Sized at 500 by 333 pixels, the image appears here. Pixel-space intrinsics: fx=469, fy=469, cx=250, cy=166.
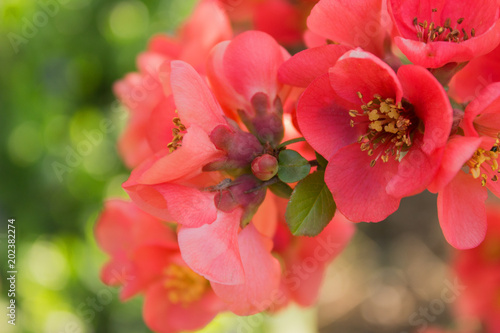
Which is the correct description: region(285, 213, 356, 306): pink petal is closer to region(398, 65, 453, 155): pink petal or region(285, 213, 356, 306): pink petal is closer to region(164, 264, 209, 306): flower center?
region(164, 264, 209, 306): flower center

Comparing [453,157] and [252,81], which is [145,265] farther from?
[453,157]

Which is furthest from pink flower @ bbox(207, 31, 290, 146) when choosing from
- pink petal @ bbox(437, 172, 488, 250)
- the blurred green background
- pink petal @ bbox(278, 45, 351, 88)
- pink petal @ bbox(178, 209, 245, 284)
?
the blurred green background

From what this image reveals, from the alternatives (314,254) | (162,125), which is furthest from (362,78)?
(314,254)

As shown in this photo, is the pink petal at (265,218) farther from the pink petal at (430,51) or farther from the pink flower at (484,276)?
the pink flower at (484,276)

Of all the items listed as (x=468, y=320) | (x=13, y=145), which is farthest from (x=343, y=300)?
(x=13, y=145)

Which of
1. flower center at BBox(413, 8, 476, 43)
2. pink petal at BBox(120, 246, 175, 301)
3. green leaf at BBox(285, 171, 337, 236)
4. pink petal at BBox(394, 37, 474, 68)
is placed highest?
flower center at BBox(413, 8, 476, 43)

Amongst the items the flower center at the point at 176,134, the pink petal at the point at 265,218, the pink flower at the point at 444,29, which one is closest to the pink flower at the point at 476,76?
the pink flower at the point at 444,29

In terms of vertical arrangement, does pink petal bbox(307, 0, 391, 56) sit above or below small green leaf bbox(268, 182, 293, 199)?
above
